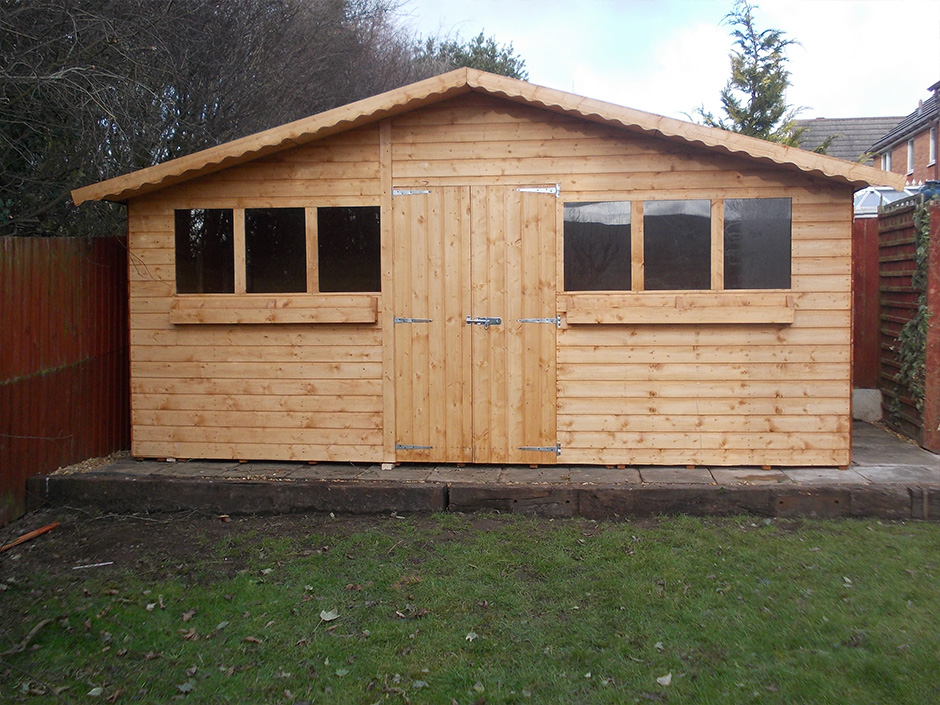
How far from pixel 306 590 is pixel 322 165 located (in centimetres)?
393

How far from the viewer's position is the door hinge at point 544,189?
7246mm

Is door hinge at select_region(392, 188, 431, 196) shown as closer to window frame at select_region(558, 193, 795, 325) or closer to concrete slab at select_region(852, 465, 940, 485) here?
window frame at select_region(558, 193, 795, 325)

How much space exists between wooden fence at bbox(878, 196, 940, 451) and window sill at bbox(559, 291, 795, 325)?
171 cm

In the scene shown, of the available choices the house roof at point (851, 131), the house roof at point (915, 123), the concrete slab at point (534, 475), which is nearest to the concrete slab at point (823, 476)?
the concrete slab at point (534, 475)

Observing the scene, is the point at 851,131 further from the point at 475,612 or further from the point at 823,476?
the point at 475,612

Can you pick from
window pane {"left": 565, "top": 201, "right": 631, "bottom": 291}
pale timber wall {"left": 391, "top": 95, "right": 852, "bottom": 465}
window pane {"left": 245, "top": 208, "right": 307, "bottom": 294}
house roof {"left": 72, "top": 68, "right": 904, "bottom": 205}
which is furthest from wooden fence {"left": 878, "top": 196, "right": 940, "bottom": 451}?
window pane {"left": 245, "top": 208, "right": 307, "bottom": 294}

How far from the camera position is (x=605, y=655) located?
14.1 ft

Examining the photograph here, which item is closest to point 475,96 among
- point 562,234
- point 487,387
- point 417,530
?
point 562,234

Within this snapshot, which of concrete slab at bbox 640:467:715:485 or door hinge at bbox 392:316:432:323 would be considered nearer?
concrete slab at bbox 640:467:715:485

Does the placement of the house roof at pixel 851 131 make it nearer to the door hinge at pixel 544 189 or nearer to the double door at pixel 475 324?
the door hinge at pixel 544 189

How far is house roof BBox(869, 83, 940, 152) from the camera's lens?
2542 centimetres

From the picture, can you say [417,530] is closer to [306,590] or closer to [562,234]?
[306,590]

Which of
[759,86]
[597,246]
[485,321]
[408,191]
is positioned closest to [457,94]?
[408,191]

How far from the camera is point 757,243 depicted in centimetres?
709
